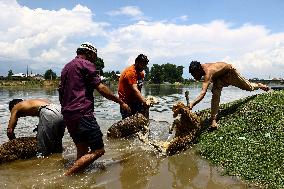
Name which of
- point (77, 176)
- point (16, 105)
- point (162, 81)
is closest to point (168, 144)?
point (77, 176)

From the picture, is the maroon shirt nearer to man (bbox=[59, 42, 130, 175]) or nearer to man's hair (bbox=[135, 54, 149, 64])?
man (bbox=[59, 42, 130, 175])

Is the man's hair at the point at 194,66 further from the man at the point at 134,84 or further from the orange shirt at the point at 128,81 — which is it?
the orange shirt at the point at 128,81

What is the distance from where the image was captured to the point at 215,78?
8.71 m

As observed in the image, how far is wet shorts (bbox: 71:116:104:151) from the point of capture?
6.04 meters

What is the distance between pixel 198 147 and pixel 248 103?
2452 mm

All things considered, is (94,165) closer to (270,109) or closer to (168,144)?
(168,144)

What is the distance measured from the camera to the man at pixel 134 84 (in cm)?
888

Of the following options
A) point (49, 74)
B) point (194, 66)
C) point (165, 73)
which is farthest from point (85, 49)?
point (165, 73)

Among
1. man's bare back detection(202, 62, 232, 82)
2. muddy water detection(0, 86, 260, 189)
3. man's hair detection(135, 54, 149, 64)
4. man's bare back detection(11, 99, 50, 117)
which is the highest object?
man's hair detection(135, 54, 149, 64)

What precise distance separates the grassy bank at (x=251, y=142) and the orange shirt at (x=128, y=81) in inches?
83.8

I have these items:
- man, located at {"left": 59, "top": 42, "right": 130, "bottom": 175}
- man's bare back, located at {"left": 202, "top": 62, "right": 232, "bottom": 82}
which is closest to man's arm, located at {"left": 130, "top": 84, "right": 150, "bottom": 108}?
man's bare back, located at {"left": 202, "top": 62, "right": 232, "bottom": 82}

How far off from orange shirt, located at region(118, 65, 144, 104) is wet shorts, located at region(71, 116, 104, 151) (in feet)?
9.62

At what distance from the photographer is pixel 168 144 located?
7312 millimetres

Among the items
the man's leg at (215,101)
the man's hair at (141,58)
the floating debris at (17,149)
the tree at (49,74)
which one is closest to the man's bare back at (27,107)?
the floating debris at (17,149)
